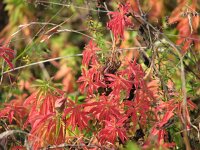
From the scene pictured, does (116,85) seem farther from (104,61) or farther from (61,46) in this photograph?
(61,46)

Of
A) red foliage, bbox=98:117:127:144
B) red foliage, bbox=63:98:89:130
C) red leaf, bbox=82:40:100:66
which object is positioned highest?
red leaf, bbox=82:40:100:66

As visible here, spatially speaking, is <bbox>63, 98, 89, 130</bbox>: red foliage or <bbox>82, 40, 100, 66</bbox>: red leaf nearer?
<bbox>63, 98, 89, 130</bbox>: red foliage

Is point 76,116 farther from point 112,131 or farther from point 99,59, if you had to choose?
point 99,59

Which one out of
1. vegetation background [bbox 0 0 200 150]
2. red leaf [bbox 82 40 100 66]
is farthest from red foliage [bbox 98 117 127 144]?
red leaf [bbox 82 40 100 66]

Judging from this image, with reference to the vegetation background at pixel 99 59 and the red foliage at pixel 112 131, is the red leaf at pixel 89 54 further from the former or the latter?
the red foliage at pixel 112 131

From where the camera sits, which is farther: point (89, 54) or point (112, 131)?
point (89, 54)

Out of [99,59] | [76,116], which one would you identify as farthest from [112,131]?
[99,59]

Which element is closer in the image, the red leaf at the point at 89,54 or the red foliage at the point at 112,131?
the red foliage at the point at 112,131

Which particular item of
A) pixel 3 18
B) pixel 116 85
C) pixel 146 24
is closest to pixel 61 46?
pixel 3 18

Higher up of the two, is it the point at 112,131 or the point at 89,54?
the point at 89,54

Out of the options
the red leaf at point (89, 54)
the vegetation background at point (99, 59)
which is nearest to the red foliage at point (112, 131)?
the vegetation background at point (99, 59)

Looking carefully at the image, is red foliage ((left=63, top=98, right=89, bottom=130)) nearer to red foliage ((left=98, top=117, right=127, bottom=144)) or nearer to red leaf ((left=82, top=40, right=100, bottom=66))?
red foliage ((left=98, top=117, right=127, bottom=144))

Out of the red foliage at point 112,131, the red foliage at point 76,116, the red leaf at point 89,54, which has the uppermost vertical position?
the red leaf at point 89,54

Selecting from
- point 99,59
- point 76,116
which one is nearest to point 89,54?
point 99,59
